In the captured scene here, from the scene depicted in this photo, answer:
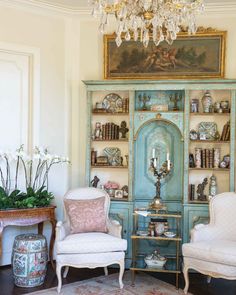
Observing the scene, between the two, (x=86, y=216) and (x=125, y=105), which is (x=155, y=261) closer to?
(x=86, y=216)

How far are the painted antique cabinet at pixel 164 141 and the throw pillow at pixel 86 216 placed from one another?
0.44 meters

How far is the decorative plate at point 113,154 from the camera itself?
483 centimetres

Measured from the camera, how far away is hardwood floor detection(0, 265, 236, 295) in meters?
3.74

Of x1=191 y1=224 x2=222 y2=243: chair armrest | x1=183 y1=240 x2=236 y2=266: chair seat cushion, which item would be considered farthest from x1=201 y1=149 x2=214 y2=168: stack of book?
x1=183 y1=240 x2=236 y2=266: chair seat cushion

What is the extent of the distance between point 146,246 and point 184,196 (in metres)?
0.81

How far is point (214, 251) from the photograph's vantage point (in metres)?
3.53

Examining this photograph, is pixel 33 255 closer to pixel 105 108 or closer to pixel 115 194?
pixel 115 194

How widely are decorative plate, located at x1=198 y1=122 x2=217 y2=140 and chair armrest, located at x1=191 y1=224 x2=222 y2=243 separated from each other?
114 cm

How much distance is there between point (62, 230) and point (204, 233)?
153cm

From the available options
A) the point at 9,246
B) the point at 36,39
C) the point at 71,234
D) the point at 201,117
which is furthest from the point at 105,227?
the point at 36,39

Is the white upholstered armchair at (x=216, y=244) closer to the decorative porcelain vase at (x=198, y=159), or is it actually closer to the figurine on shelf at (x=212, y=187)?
the figurine on shelf at (x=212, y=187)

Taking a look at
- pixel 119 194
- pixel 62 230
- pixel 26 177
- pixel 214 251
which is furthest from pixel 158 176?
pixel 26 177

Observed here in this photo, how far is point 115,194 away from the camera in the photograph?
15.5 feet

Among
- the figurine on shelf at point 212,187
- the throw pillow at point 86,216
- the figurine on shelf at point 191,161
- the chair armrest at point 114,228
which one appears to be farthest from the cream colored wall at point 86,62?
the figurine on shelf at point 212,187
